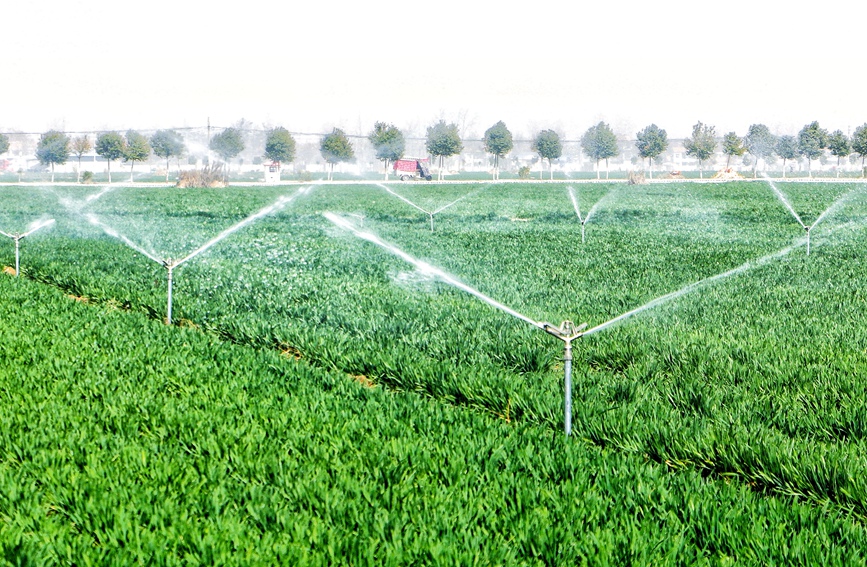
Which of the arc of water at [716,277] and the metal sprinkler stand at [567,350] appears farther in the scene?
the arc of water at [716,277]

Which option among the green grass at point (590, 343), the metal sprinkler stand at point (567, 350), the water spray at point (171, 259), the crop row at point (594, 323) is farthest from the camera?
the water spray at point (171, 259)

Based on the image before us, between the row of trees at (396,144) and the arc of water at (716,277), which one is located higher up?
the row of trees at (396,144)

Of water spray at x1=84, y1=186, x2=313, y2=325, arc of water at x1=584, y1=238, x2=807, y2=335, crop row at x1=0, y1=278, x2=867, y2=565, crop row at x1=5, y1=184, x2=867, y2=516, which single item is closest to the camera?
crop row at x1=0, y1=278, x2=867, y2=565

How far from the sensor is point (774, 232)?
23203 millimetres

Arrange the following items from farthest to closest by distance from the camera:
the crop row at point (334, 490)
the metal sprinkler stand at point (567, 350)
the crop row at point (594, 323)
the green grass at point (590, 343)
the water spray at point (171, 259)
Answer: the water spray at point (171, 259)
the crop row at point (594, 323)
the metal sprinkler stand at point (567, 350)
the green grass at point (590, 343)
the crop row at point (334, 490)

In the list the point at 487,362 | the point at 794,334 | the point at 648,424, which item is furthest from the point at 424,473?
the point at 794,334

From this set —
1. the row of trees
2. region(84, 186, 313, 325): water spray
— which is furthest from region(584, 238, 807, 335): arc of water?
the row of trees

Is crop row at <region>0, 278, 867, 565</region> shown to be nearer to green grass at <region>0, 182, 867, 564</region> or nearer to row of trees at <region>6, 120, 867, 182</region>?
green grass at <region>0, 182, 867, 564</region>

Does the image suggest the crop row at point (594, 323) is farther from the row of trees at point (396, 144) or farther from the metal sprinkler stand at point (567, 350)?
the row of trees at point (396, 144)

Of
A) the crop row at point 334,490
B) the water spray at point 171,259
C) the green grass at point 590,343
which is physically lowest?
the crop row at point 334,490

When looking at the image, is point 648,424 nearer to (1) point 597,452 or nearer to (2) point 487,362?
(1) point 597,452

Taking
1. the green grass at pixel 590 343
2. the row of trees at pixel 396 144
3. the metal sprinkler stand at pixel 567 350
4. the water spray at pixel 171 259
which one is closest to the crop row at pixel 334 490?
the green grass at pixel 590 343

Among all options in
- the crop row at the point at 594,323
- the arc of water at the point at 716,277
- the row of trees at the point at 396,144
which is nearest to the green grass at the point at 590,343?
the crop row at the point at 594,323

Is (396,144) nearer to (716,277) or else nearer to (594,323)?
(716,277)
